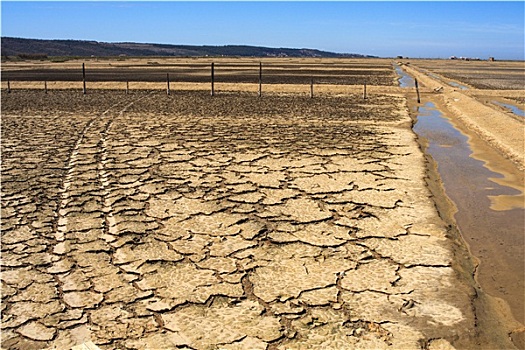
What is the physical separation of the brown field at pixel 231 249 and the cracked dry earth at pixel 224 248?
15mm

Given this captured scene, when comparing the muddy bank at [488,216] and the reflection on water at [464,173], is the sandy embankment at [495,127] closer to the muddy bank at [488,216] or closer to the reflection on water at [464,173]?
the muddy bank at [488,216]

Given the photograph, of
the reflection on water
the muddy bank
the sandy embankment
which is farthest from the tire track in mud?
the sandy embankment

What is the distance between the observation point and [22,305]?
3.22 metres

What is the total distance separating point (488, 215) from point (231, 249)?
124 inches

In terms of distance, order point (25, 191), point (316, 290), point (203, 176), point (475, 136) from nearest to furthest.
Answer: point (316, 290) < point (25, 191) < point (203, 176) < point (475, 136)

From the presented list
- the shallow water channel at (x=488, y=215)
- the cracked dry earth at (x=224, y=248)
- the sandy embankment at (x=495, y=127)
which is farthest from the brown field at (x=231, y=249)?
the sandy embankment at (x=495, y=127)

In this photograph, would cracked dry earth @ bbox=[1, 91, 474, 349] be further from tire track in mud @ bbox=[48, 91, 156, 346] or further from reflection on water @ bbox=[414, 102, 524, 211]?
reflection on water @ bbox=[414, 102, 524, 211]

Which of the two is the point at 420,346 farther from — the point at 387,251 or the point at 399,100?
the point at 399,100

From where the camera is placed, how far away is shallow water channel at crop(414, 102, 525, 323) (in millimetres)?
3766

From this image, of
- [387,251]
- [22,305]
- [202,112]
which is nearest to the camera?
[22,305]

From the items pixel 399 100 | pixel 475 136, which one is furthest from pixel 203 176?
pixel 399 100

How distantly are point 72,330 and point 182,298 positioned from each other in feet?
2.41

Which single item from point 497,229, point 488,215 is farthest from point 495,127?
point 497,229

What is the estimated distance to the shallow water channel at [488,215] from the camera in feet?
12.4
